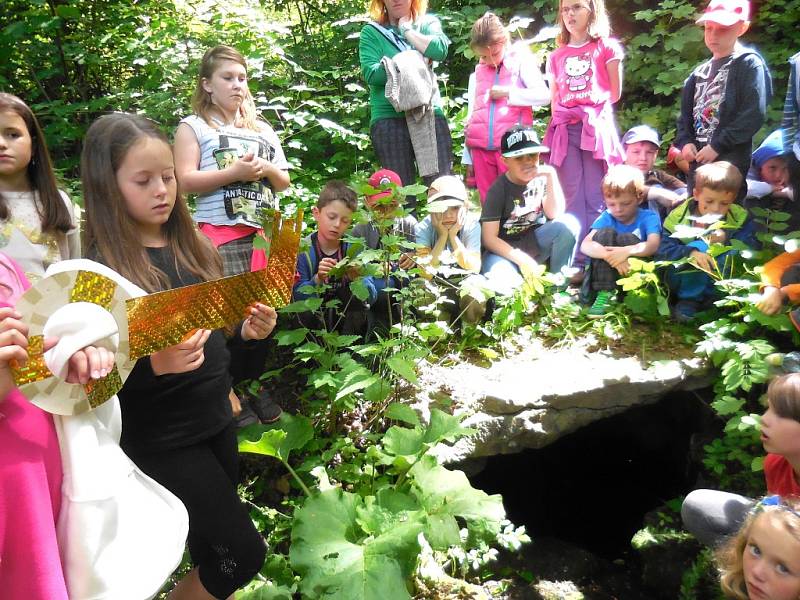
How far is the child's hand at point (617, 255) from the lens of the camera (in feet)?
12.0

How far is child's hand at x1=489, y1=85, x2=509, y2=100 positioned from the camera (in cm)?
435

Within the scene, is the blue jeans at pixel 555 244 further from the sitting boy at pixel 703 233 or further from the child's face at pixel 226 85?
the child's face at pixel 226 85

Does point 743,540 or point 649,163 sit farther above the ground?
Answer: point 649,163

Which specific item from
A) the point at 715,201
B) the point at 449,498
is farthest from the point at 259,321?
the point at 715,201

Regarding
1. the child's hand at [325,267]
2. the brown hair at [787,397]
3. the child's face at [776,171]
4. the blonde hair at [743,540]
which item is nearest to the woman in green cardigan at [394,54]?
the child's hand at [325,267]

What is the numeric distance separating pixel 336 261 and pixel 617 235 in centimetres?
183

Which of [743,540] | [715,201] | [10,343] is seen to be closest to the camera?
[10,343]

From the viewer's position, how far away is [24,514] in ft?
4.15

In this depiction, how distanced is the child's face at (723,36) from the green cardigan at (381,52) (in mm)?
1772

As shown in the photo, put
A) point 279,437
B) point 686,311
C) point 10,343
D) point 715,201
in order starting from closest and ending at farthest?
point 10,343 < point 279,437 < point 715,201 < point 686,311

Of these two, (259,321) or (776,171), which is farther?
(776,171)

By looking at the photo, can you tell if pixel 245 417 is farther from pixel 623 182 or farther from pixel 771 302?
pixel 771 302

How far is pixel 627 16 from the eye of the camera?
6934mm

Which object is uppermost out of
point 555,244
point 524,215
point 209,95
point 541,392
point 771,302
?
point 209,95
